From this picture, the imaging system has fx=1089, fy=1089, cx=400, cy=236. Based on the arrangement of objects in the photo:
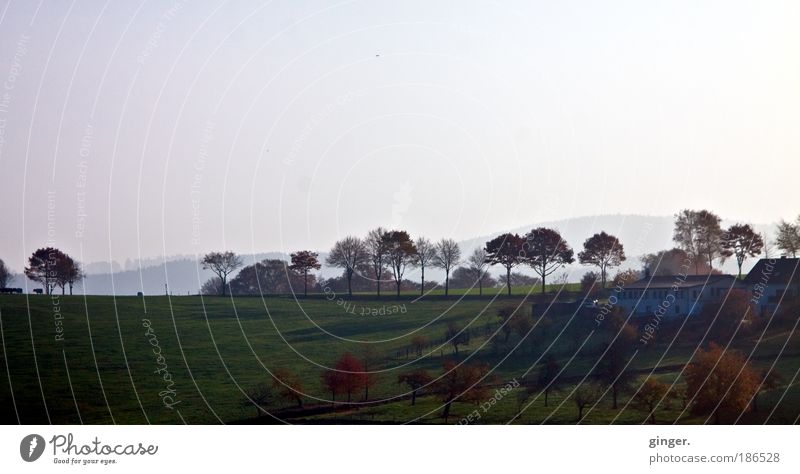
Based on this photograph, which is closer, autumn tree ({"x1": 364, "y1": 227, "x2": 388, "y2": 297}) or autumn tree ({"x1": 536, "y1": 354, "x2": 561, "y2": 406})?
autumn tree ({"x1": 536, "y1": 354, "x2": 561, "y2": 406})

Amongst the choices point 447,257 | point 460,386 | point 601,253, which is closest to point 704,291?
point 601,253

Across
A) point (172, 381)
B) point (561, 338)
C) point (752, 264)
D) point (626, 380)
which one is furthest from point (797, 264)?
point (172, 381)

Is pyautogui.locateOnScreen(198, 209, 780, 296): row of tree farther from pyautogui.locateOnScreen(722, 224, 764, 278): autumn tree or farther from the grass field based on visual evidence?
the grass field

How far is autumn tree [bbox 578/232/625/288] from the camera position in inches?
3462

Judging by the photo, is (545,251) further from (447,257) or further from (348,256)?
(348,256)

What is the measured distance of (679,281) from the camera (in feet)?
258


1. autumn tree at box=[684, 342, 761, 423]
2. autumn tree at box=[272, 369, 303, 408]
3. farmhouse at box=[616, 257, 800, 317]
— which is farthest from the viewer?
farmhouse at box=[616, 257, 800, 317]

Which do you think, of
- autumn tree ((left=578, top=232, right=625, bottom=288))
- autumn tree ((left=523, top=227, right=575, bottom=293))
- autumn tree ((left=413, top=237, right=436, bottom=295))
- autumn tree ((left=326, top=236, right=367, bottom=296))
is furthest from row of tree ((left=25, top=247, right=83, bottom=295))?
autumn tree ((left=578, top=232, right=625, bottom=288))

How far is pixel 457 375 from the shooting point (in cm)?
5656

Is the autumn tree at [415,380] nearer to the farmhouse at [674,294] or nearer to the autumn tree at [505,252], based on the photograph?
the farmhouse at [674,294]

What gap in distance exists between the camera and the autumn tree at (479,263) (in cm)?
8394

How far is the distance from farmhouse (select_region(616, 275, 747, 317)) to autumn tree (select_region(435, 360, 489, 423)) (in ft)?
61.7

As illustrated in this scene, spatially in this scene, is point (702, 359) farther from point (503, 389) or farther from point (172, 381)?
point (172, 381)

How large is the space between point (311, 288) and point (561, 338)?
2437cm
